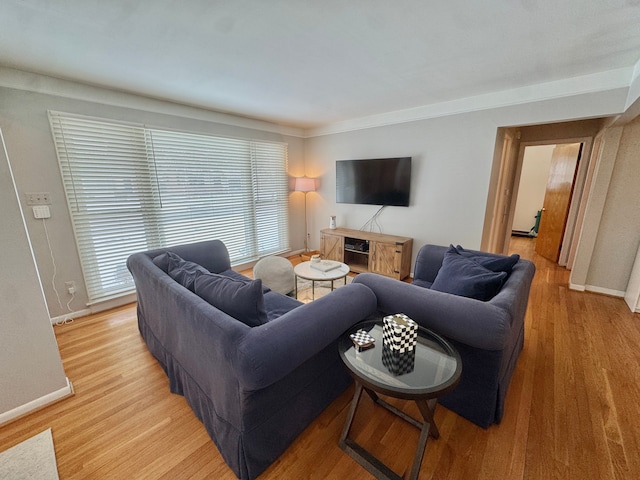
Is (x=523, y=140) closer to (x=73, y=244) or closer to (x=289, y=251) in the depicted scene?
(x=289, y=251)

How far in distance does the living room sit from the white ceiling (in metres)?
0.11

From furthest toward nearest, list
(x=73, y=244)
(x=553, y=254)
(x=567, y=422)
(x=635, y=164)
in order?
(x=553, y=254), (x=635, y=164), (x=73, y=244), (x=567, y=422)

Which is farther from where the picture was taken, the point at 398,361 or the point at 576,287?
the point at 576,287

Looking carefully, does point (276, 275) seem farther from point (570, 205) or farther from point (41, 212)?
point (570, 205)

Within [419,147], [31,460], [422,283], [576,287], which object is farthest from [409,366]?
[576,287]

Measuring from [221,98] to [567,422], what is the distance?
412cm

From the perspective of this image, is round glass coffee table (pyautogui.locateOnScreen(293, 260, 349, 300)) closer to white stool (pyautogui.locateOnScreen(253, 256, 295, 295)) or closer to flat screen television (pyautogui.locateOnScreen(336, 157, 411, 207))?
white stool (pyautogui.locateOnScreen(253, 256, 295, 295))

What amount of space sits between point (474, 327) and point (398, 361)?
17.6 inches

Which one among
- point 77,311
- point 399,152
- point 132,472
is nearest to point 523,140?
point 399,152

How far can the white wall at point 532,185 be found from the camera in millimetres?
6626

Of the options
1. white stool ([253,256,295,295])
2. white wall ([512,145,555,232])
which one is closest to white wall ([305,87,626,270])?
white stool ([253,256,295,295])

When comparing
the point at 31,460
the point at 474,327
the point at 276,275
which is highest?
the point at 474,327

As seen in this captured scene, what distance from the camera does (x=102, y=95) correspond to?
2.67 meters

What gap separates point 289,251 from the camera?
16.6 ft
